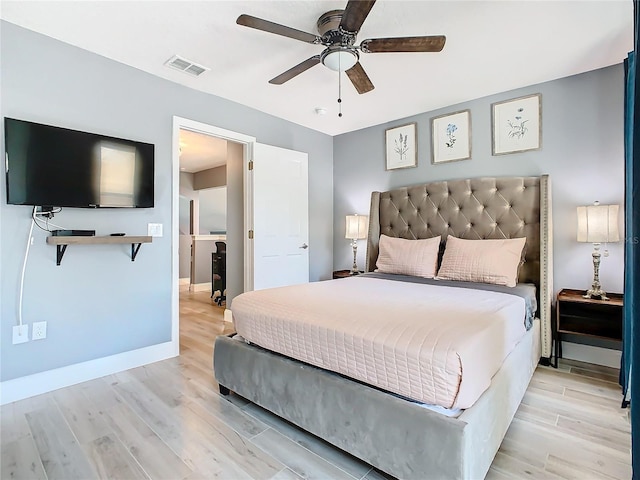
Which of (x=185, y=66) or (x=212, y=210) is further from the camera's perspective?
(x=212, y=210)

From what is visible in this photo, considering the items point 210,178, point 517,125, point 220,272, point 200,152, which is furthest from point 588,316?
point 210,178

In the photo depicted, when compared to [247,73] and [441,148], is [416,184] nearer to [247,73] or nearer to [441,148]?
[441,148]

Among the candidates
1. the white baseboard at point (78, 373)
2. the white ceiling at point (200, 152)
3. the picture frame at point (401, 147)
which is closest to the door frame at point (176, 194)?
the white baseboard at point (78, 373)

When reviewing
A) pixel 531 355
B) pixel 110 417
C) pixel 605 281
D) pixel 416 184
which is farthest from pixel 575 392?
pixel 110 417

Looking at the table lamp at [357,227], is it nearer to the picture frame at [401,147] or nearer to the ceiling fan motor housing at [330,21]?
the picture frame at [401,147]

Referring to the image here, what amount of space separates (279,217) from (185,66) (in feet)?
5.91

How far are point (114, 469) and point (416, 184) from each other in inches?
143

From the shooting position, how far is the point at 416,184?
3.92m

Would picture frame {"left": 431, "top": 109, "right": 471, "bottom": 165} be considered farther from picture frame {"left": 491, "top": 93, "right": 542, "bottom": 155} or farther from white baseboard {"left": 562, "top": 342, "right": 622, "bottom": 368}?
white baseboard {"left": 562, "top": 342, "right": 622, "bottom": 368}

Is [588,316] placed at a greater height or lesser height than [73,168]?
lesser

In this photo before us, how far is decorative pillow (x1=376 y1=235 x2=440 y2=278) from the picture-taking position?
125 inches

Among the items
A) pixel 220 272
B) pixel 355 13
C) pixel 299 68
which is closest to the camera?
pixel 355 13

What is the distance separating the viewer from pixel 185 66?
2.79 metres

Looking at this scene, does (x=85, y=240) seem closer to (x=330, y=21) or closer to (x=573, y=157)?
(x=330, y=21)
